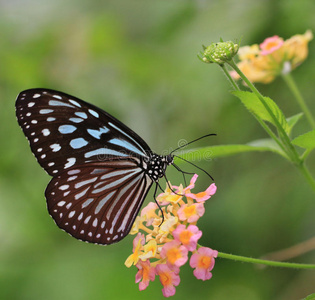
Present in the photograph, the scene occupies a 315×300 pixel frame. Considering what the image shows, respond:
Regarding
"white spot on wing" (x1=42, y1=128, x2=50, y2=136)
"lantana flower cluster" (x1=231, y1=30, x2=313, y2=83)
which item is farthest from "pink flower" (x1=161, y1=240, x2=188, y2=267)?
"lantana flower cluster" (x1=231, y1=30, x2=313, y2=83)

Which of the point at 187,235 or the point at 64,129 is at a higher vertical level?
the point at 64,129

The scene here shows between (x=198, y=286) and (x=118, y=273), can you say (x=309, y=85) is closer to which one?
(x=198, y=286)

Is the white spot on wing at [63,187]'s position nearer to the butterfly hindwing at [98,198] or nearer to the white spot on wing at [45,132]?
the butterfly hindwing at [98,198]

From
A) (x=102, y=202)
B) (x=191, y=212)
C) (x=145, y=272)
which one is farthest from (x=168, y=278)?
(x=102, y=202)

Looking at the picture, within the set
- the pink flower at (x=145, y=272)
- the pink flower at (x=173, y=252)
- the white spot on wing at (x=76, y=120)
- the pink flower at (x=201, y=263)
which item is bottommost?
the pink flower at (x=201, y=263)

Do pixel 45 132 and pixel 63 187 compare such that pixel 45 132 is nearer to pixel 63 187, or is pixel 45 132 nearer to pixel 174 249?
pixel 63 187

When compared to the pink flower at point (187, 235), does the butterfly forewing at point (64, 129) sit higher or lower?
higher

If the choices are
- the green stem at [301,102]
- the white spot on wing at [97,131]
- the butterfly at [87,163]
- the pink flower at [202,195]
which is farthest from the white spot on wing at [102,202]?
the green stem at [301,102]
